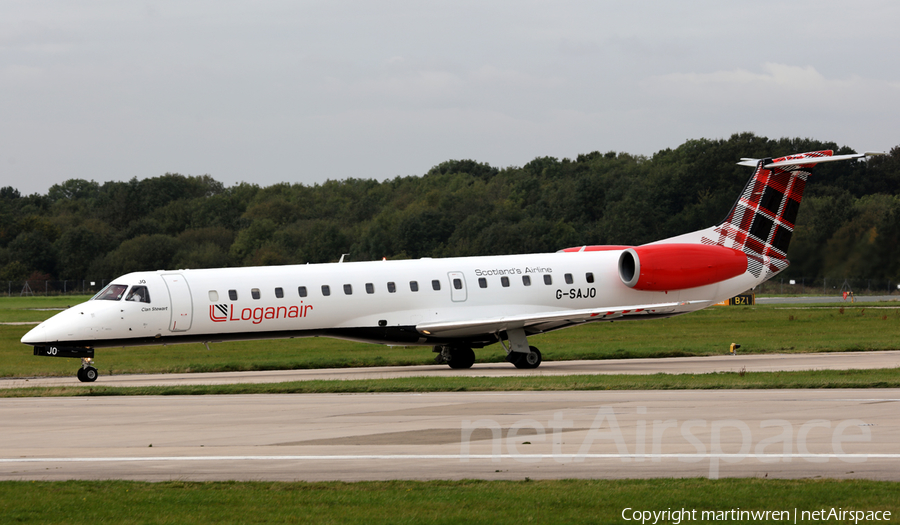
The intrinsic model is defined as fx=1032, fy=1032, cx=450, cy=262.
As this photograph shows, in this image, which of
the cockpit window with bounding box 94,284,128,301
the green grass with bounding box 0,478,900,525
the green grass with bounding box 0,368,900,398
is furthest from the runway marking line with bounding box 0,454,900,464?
the cockpit window with bounding box 94,284,128,301

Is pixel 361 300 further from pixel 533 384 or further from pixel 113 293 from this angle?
pixel 533 384

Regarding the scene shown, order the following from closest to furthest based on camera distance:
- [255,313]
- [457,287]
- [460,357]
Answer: [255,313] < [457,287] < [460,357]

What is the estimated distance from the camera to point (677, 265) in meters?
32.3

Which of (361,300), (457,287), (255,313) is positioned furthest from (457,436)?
(457,287)

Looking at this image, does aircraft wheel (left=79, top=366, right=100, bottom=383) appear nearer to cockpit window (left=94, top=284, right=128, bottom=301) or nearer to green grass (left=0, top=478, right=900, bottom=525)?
cockpit window (left=94, top=284, right=128, bottom=301)

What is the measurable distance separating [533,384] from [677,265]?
11266 millimetres

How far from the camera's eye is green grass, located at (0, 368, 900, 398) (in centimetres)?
2178

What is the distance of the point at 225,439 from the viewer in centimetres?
1519

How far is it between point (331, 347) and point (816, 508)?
32696 mm

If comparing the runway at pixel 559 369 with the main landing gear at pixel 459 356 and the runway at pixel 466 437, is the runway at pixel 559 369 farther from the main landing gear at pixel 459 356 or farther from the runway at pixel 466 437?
the runway at pixel 466 437

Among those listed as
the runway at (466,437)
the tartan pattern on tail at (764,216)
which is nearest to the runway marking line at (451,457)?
the runway at (466,437)

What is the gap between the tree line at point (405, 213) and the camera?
8394 centimetres

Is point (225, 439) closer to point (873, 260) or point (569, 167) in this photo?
point (873, 260)

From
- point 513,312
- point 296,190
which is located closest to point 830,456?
point 513,312
